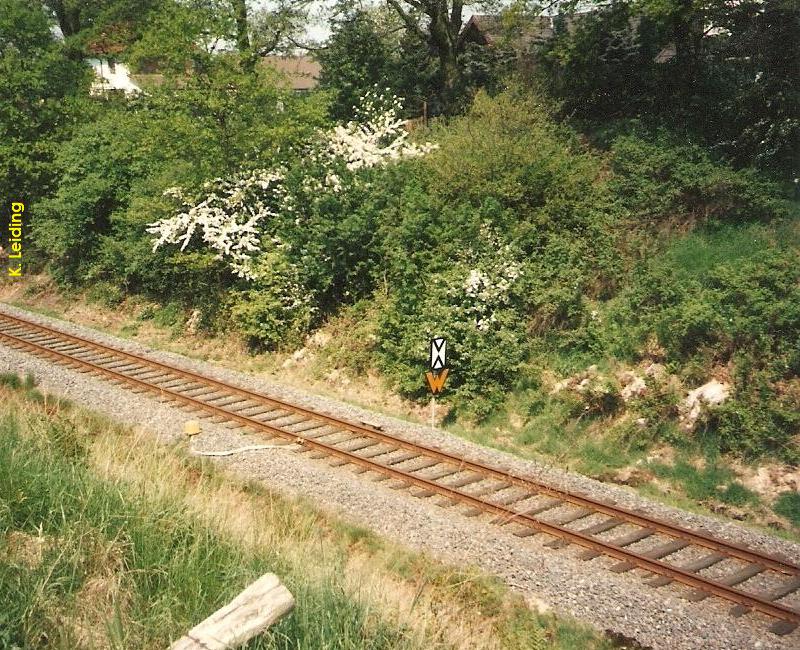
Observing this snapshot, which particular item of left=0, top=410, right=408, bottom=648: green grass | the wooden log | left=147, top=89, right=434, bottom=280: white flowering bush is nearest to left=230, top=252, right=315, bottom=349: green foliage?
left=147, top=89, right=434, bottom=280: white flowering bush

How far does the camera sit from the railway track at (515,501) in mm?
8406

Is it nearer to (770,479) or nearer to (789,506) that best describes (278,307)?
(770,479)

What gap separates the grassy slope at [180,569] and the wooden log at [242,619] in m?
0.34

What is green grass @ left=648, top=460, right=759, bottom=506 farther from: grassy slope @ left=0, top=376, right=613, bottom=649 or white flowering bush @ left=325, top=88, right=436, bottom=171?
white flowering bush @ left=325, top=88, right=436, bottom=171

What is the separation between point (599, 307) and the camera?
581 inches

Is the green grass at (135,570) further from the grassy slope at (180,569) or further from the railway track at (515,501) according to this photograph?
the railway track at (515,501)

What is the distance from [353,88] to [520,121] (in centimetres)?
796

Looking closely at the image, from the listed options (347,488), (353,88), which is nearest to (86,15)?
(353,88)

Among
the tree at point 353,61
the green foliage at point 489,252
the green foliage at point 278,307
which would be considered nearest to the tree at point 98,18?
the tree at point 353,61

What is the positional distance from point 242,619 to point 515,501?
20.6 ft

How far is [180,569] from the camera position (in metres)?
6.14

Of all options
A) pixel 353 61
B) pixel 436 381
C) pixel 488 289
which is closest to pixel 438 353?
pixel 436 381

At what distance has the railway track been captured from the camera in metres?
8.41

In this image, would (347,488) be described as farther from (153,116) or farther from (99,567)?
(153,116)
